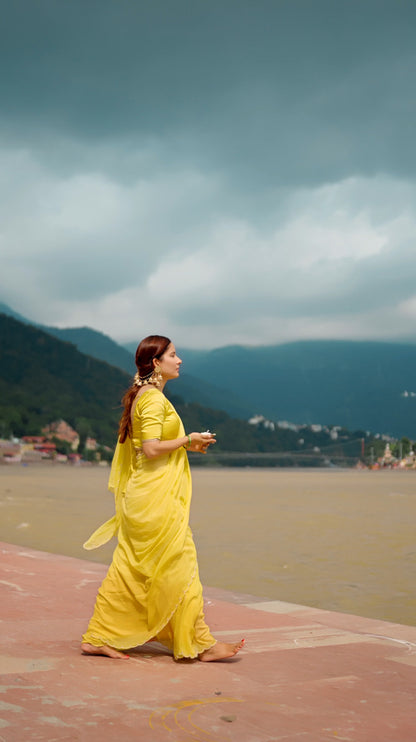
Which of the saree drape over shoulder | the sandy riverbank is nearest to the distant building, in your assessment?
the sandy riverbank

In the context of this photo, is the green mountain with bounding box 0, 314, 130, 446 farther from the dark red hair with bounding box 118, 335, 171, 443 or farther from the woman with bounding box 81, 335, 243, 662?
the woman with bounding box 81, 335, 243, 662

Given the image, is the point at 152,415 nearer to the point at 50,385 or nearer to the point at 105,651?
the point at 105,651

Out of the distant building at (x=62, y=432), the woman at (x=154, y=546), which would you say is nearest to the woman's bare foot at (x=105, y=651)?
the woman at (x=154, y=546)

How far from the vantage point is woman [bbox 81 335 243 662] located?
4.17m

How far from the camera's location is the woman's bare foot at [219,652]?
13.7 ft

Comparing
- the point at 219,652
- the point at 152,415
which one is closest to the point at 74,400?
the point at 152,415

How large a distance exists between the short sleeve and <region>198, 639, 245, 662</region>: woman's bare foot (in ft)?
3.58

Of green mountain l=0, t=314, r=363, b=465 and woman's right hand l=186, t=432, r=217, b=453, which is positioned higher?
green mountain l=0, t=314, r=363, b=465

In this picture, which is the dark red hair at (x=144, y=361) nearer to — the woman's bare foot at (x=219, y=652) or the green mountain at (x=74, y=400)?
the woman's bare foot at (x=219, y=652)

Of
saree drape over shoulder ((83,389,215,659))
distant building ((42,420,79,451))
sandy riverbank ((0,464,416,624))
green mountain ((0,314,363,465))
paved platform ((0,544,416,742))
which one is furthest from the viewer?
green mountain ((0,314,363,465))

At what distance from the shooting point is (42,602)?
18.7 feet

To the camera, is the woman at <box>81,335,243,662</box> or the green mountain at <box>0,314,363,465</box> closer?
the woman at <box>81,335,243,662</box>

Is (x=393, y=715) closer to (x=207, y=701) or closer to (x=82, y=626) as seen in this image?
(x=207, y=701)

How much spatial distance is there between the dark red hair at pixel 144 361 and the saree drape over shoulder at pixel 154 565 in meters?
0.08
